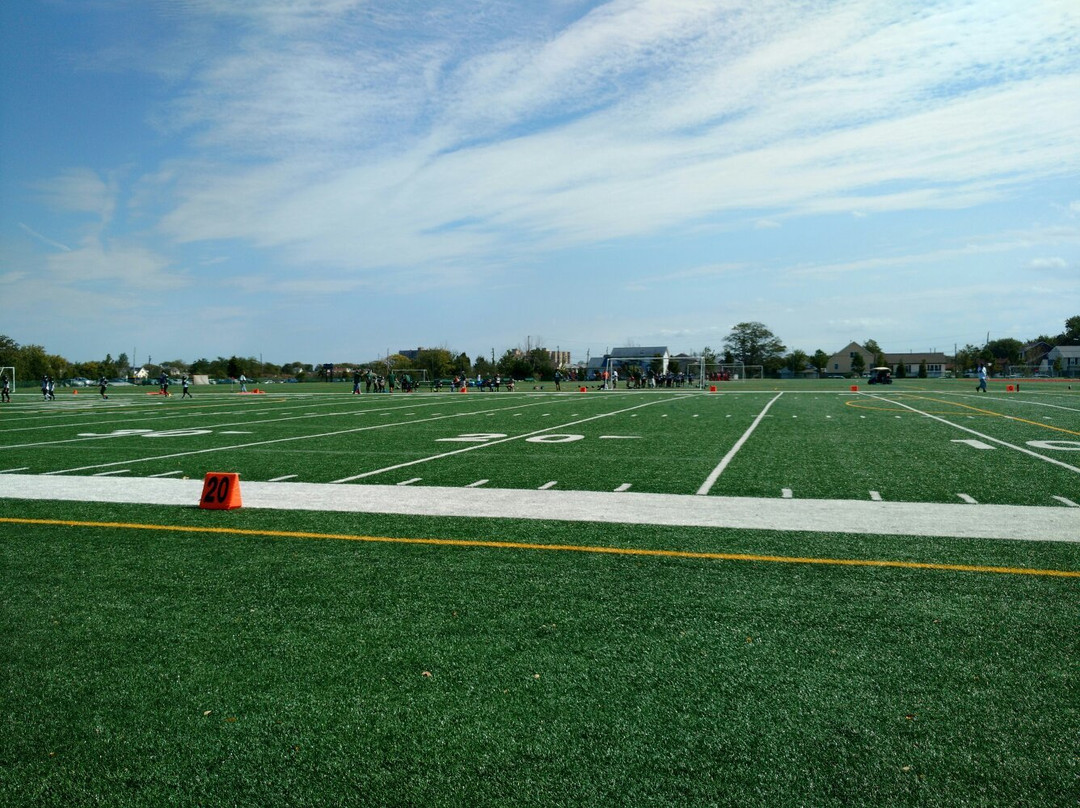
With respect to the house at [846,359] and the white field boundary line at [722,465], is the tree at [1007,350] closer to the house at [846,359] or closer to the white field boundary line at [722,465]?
the house at [846,359]

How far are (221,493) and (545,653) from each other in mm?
6155

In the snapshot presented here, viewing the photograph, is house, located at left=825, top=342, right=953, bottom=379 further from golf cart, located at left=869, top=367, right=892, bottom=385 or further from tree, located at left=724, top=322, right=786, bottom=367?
golf cart, located at left=869, top=367, right=892, bottom=385

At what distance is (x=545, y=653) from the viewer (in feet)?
14.9

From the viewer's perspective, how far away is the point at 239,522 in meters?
8.55

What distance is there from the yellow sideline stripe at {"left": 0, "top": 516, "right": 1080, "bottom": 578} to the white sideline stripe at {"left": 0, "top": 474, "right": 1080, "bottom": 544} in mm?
1132

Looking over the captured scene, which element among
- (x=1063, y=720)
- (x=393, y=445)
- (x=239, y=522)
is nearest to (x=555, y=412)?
(x=393, y=445)

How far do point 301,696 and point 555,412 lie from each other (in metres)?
23.7

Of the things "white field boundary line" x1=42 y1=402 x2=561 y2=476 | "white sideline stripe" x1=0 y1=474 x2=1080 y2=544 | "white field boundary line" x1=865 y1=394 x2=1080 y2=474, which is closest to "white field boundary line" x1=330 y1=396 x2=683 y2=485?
"white sideline stripe" x1=0 y1=474 x2=1080 y2=544

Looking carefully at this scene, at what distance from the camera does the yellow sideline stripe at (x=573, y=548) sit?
622 cm

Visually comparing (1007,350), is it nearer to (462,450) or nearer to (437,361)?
(437,361)

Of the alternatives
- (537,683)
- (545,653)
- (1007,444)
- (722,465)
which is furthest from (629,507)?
(1007,444)

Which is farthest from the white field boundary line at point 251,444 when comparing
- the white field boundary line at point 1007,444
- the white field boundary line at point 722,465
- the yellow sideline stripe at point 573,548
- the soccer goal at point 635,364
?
the soccer goal at point 635,364

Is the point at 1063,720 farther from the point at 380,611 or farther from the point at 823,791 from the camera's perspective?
the point at 380,611

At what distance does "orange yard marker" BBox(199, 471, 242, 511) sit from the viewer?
30.2 ft
